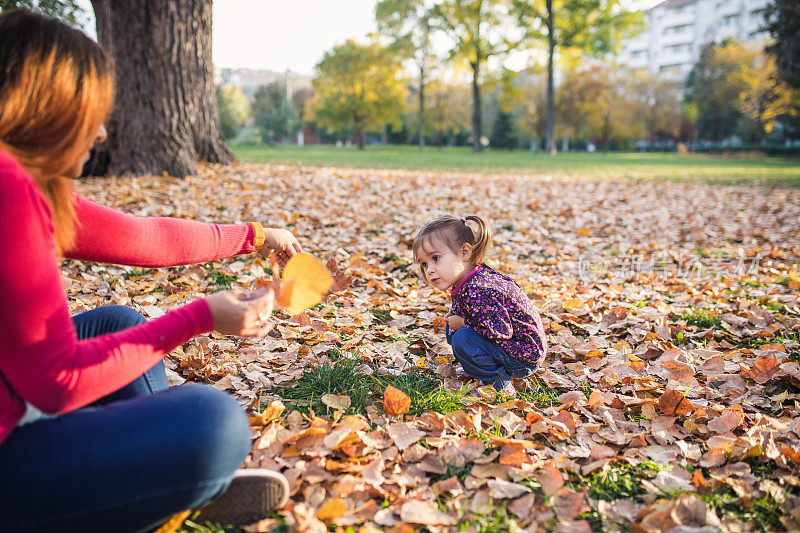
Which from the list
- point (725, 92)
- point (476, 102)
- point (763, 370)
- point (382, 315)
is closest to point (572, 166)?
point (382, 315)

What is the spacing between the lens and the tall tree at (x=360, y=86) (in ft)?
126

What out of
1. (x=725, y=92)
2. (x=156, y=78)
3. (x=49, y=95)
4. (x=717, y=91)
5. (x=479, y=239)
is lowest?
(x=479, y=239)

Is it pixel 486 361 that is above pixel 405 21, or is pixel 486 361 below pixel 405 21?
below

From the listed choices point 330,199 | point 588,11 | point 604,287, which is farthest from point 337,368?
point 588,11

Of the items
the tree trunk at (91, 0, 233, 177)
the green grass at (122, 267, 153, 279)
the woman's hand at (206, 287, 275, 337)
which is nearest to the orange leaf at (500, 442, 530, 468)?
the woman's hand at (206, 287, 275, 337)

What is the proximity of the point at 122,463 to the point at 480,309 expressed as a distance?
1.58 meters

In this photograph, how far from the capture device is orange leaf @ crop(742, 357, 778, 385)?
8.35 ft

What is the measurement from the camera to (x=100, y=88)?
1240 mm

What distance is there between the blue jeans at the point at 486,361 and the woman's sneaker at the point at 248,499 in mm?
1145

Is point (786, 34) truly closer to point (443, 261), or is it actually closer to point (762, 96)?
point (762, 96)

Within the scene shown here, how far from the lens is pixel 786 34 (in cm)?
1691

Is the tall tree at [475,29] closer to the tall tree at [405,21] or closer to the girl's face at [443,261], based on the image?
the tall tree at [405,21]

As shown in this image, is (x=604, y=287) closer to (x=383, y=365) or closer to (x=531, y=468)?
(x=383, y=365)

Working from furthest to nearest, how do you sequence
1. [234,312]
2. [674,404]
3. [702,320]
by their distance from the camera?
[702,320]
[674,404]
[234,312]
